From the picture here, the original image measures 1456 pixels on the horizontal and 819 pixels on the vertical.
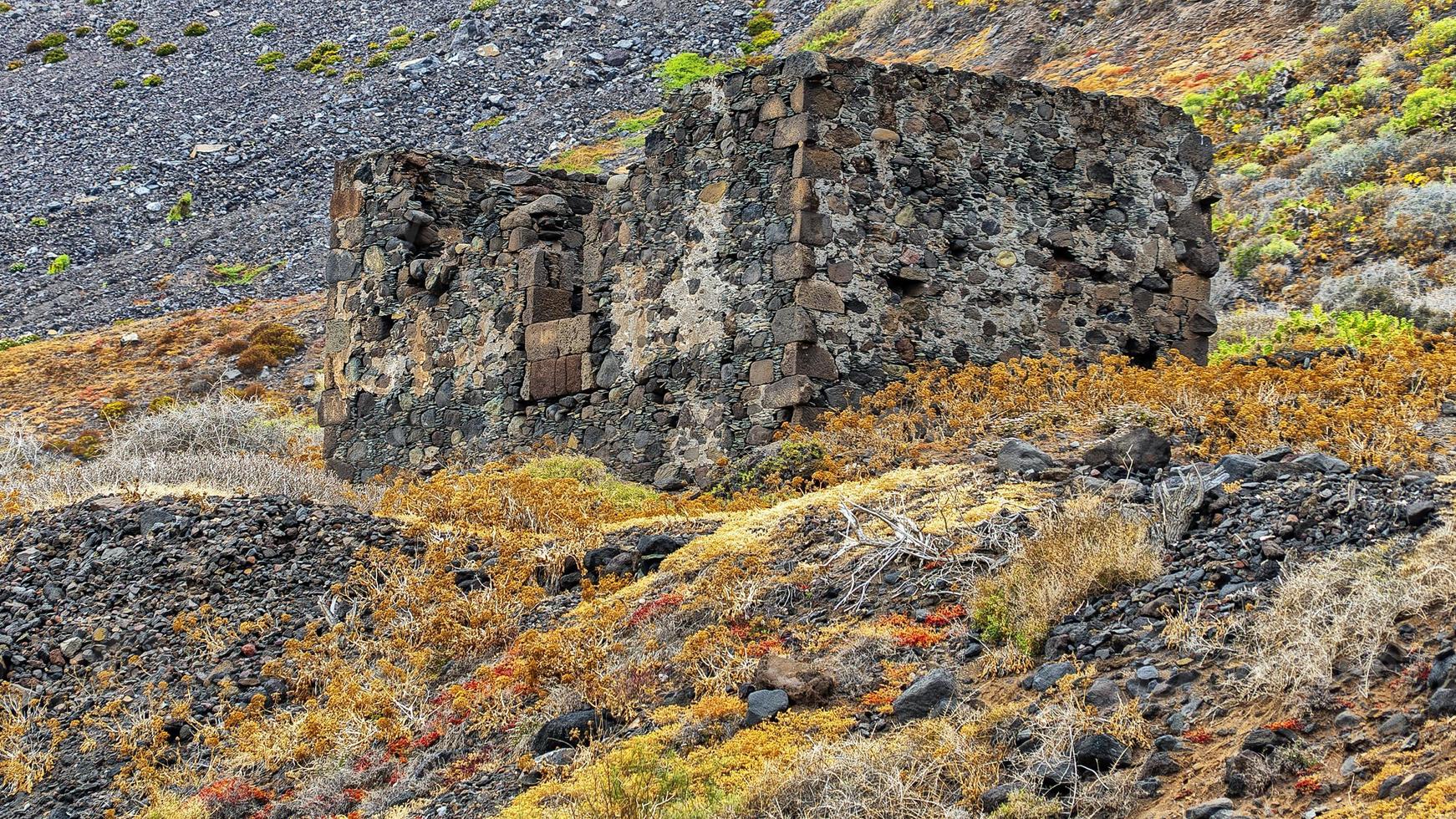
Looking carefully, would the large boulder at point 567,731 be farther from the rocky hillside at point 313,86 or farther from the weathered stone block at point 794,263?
the rocky hillside at point 313,86

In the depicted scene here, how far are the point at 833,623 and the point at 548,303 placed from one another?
7.37 metres

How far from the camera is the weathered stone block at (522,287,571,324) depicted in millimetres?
14523

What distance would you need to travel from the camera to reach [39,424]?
80.1ft

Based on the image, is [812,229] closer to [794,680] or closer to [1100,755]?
[794,680]

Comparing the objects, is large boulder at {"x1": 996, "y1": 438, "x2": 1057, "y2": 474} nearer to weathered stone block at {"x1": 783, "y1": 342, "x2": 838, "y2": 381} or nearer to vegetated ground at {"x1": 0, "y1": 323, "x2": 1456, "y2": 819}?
vegetated ground at {"x1": 0, "y1": 323, "x2": 1456, "y2": 819}

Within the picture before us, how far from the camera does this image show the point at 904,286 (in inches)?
511

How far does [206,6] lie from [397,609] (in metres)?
42.6

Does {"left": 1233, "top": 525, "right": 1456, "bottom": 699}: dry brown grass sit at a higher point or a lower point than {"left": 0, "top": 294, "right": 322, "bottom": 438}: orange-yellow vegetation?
higher

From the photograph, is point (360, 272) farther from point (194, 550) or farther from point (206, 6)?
point (206, 6)

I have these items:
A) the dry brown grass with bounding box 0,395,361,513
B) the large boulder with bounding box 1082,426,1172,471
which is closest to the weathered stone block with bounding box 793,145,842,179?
the large boulder with bounding box 1082,426,1172,471

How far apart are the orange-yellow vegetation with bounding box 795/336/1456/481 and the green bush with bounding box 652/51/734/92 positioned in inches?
979

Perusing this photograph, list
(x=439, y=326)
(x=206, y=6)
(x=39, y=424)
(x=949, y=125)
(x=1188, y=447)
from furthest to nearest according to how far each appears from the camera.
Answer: (x=206, y=6)
(x=39, y=424)
(x=439, y=326)
(x=949, y=125)
(x=1188, y=447)

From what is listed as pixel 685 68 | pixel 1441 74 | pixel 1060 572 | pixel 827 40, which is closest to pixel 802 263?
pixel 1060 572

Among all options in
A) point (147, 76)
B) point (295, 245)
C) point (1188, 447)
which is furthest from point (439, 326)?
point (147, 76)
